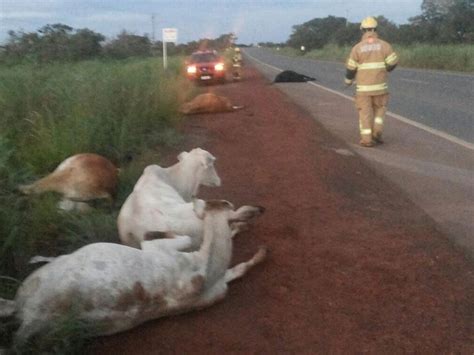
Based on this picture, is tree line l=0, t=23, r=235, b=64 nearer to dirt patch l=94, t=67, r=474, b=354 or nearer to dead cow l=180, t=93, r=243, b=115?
dead cow l=180, t=93, r=243, b=115

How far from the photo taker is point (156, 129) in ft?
38.2

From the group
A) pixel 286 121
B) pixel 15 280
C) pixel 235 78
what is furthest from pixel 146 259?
pixel 235 78

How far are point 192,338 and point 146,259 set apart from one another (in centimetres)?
57

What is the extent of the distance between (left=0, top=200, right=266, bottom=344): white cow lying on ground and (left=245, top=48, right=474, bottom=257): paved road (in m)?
2.58

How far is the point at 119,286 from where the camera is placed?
4051mm

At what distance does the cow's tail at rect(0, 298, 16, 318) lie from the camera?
3.88m

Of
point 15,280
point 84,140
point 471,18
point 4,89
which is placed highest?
point 471,18

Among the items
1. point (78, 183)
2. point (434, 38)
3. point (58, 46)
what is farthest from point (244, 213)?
point (434, 38)

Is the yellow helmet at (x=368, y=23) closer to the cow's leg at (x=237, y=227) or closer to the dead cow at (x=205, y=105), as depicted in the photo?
the dead cow at (x=205, y=105)

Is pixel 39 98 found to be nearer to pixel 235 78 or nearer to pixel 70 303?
pixel 70 303

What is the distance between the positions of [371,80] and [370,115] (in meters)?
0.59

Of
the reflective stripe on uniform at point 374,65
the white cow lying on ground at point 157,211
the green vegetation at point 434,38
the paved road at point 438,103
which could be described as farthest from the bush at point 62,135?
the green vegetation at point 434,38

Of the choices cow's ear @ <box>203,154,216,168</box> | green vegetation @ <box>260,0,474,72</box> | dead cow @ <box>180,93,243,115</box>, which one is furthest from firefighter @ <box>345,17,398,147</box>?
green vegetation @ <box>260,0,474,72</box>

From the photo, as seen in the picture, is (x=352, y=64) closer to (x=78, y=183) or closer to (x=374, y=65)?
(x=374, y=65)
